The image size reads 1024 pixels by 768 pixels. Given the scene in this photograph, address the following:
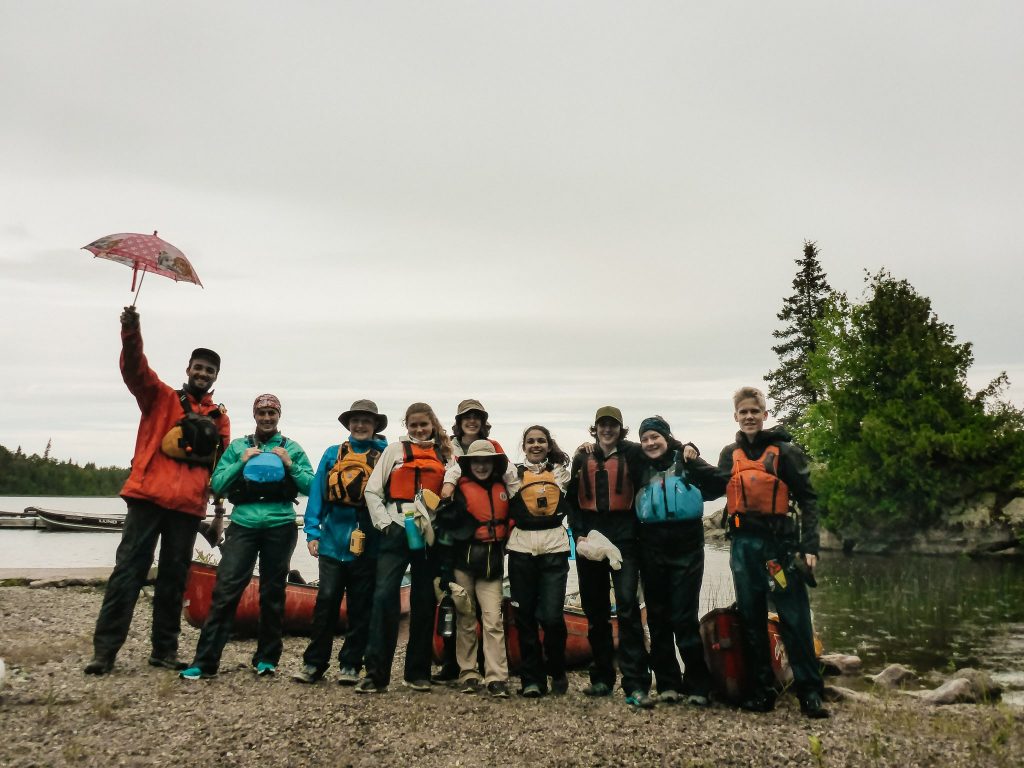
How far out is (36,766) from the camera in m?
4.05

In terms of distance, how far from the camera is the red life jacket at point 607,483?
236 inches

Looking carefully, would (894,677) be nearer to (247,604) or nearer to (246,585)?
(247,604)

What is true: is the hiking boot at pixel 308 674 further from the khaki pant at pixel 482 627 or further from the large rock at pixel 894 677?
the large rock at pixel 894 677

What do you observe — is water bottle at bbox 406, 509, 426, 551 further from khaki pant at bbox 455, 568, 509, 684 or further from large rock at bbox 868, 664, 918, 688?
large rock at bbox 868, 664, 918, 688

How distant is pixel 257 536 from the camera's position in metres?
6.21

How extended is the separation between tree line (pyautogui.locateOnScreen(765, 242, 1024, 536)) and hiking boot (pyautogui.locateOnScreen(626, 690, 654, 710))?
117ft

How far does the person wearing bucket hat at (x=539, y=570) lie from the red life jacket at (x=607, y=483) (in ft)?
0.58

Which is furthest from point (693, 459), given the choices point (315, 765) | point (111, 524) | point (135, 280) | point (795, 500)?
point (111, 524)

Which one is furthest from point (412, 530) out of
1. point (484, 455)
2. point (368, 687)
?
point (368, 687)

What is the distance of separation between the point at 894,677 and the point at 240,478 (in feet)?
32.2

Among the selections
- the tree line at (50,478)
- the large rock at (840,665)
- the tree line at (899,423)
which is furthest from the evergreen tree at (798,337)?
the tree line at (50,478)

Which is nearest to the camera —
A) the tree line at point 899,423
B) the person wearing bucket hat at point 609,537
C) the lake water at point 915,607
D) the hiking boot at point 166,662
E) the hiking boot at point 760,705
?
the hiking boot at point 760,705

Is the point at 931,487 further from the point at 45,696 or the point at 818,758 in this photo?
the point at 45,696

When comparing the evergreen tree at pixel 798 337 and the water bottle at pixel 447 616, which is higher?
the evergreen tree at pixel 798 337
